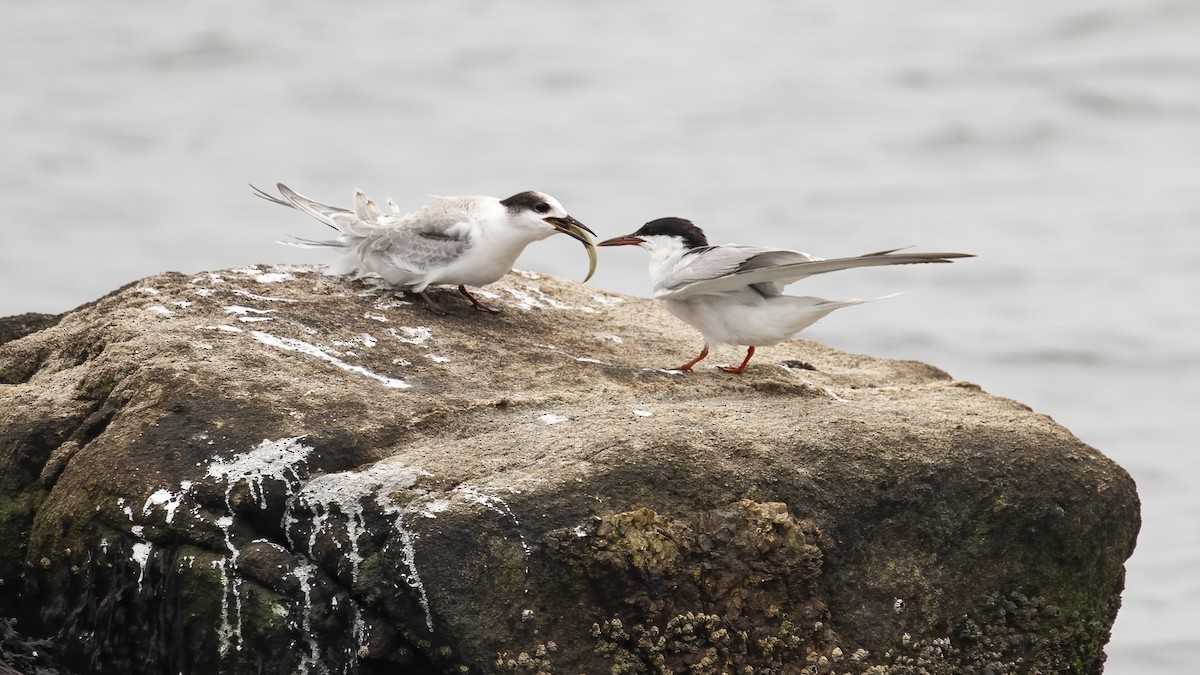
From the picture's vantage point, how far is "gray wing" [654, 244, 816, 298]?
5398 mm

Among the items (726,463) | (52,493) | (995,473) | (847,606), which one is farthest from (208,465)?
(995,473)

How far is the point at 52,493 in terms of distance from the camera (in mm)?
4570

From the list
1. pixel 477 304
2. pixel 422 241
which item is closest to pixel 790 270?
pixel 477 304

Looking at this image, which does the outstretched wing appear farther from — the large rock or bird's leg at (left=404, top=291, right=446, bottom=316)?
the large rock

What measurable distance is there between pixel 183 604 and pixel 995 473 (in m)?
2.58

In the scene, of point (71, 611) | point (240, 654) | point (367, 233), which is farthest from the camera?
point (367, 233)

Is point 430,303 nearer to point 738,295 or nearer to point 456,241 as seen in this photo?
point 456,241

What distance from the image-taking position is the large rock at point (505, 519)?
4.17m

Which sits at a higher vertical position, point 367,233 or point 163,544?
point 367,233

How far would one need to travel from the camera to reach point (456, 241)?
6.18 m

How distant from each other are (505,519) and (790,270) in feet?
5.36

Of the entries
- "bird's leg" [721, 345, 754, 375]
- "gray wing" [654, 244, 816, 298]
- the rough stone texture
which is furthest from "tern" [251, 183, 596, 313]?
the rough stone texture

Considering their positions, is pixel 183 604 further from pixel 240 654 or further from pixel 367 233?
pixel 367 233

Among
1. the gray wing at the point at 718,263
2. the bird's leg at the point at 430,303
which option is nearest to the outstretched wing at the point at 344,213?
the bird's leg at the point at 430,303
